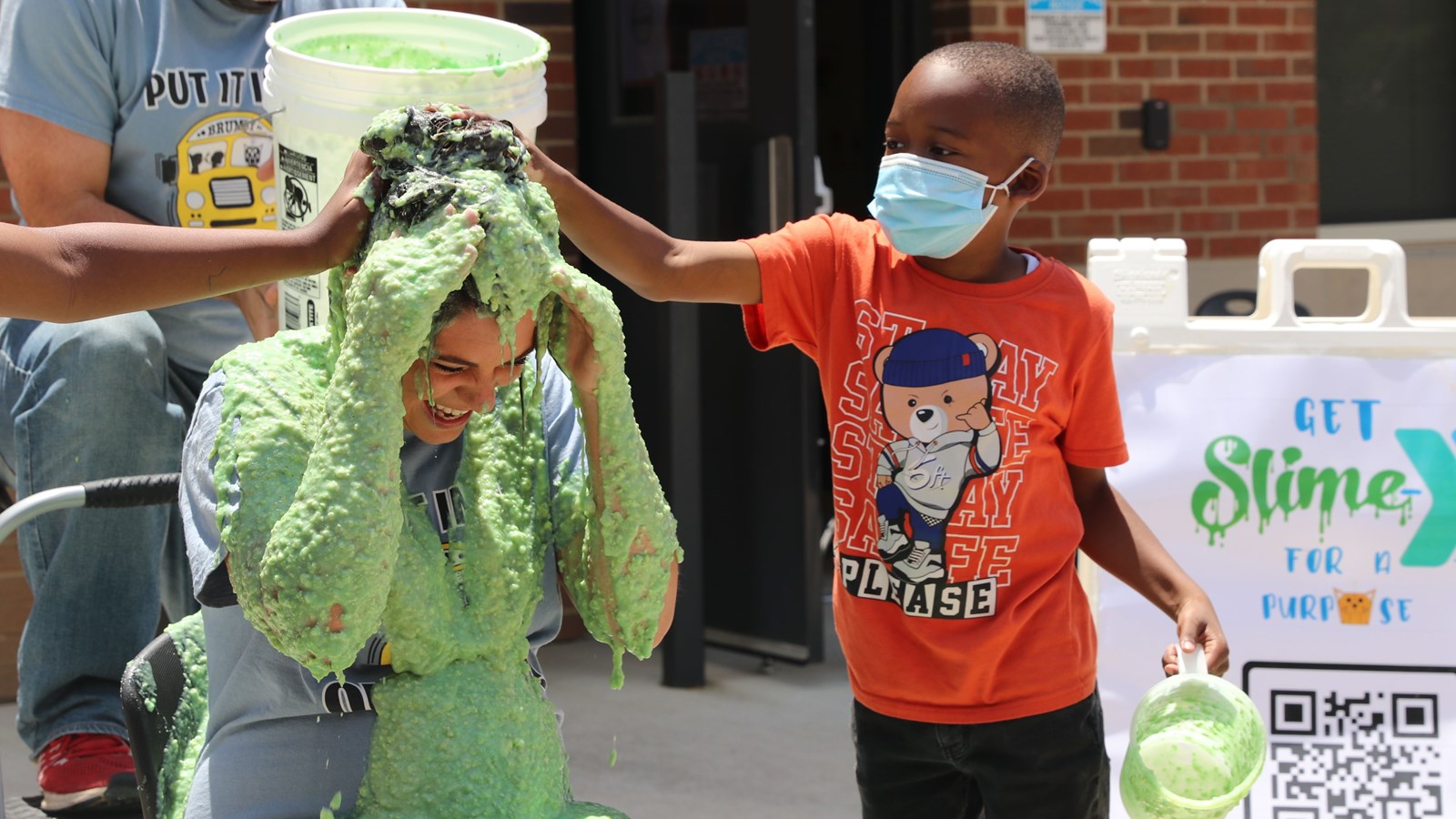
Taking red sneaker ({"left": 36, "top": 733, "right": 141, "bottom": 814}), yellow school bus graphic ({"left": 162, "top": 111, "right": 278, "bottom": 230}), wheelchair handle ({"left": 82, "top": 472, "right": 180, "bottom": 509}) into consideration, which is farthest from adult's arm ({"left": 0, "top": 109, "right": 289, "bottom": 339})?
red sneaker ({"left": 36, "top": 733, "right": 141, "bottom": 814})

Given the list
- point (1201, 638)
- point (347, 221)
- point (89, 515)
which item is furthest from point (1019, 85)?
point (89, 515)

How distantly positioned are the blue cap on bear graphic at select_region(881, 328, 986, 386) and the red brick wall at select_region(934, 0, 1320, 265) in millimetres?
4133

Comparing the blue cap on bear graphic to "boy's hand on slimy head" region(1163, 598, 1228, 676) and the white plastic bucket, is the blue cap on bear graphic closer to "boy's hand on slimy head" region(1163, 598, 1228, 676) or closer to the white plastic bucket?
"boy's hand on slimy head" region(1163, 598, 1228, 676)

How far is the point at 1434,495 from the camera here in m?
3.58

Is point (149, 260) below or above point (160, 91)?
below

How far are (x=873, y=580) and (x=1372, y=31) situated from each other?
6253 mm

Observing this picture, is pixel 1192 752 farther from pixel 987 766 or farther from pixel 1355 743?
pixel 1355 743

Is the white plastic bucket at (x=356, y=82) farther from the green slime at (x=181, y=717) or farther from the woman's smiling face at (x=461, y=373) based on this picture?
the green slime at (x=181, y=717)

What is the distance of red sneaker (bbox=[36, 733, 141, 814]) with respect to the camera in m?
3.35

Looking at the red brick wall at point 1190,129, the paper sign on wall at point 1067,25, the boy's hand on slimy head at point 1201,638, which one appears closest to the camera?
the boy's hand on slimy head at point 1201,638

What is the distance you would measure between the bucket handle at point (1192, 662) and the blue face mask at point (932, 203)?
724 millimetres

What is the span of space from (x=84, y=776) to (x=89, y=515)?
0.55 meters

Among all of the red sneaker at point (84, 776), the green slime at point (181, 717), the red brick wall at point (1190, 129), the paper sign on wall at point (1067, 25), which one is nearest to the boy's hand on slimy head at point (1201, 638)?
the green slime at point (181, 717)

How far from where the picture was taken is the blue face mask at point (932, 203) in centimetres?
252
